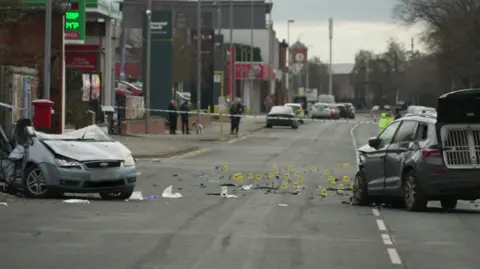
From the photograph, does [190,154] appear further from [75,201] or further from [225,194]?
[75,201]

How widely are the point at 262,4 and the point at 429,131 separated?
8071cm

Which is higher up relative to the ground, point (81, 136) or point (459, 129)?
point (459, 129)

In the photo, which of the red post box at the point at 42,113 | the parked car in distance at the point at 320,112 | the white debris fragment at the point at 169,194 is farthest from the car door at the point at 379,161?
the parked car in distance at the point at 320,112

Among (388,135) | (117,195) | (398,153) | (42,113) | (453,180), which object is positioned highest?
(42,113)

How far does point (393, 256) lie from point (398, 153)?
17.8 ft

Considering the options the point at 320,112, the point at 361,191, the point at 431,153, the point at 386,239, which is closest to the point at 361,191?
the point at 361,191

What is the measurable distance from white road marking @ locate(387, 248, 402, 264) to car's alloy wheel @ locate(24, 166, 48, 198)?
778 cm

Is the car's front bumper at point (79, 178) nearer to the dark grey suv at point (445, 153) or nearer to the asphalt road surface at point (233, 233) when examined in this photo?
the asphalt road surface at point (233, 233)

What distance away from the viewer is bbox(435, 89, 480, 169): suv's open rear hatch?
15.0m

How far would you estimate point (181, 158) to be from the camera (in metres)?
30.9

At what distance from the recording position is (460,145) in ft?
49.2

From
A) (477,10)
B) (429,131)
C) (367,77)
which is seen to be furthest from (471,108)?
(367,77)

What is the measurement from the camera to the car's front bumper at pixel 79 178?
16.5 m

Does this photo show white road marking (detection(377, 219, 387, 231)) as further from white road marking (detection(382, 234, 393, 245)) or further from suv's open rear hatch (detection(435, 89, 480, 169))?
suv's open rear hatch (detection(435, 89, 480, 169))
